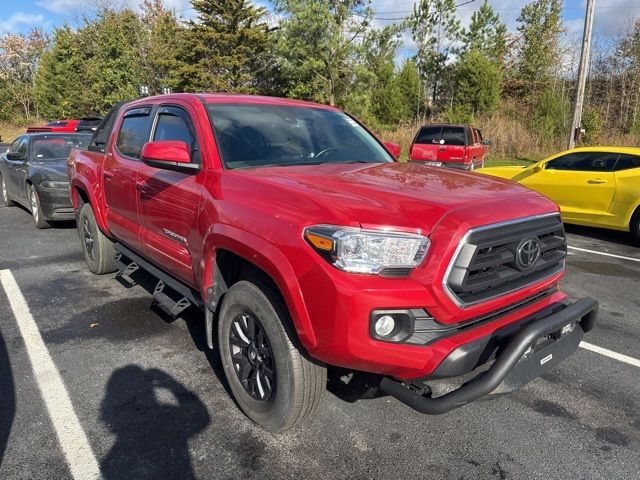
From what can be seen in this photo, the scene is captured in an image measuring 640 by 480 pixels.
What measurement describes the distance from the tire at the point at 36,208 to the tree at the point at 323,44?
62.1 ft

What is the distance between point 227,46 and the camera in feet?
110

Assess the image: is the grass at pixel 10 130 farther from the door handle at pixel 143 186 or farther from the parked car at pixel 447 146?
the door handle at pixel 143 186

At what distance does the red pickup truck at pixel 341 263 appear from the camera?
229 cm

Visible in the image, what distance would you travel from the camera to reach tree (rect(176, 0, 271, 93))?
108 feet

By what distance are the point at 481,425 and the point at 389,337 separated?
1167mm

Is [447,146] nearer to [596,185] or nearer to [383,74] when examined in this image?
[596,185]

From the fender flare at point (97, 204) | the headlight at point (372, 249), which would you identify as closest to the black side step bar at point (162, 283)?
the fender flare at point (97, 204)

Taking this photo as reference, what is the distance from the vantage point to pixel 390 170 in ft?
11.1

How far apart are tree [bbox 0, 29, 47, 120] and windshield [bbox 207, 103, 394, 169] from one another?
174ft

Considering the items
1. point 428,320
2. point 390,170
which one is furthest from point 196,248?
point 428,320

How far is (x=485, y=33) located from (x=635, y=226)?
31403mm

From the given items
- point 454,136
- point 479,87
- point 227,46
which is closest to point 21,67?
point 227,46

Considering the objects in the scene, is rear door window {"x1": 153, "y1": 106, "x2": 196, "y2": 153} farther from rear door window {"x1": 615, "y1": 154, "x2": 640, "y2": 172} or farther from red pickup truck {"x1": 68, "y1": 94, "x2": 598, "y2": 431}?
rear door window {"x1": 615, "y1": 154, "x2": 640, "y2": 172}

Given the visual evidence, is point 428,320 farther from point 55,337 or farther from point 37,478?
point 55,337
